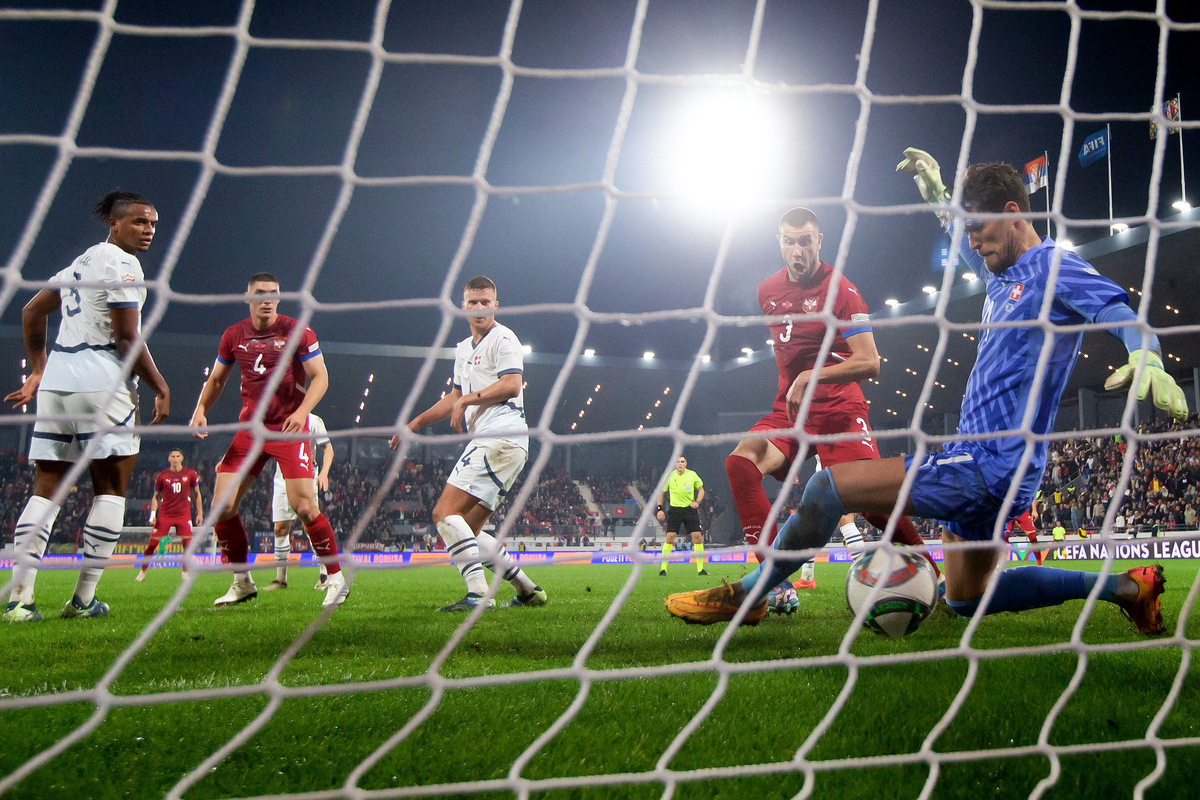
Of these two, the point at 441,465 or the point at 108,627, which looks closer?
the point at 108,627

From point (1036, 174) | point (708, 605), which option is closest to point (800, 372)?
point (708, 605)

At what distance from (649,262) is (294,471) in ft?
71.6

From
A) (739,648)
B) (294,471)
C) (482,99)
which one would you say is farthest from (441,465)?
(739,648)

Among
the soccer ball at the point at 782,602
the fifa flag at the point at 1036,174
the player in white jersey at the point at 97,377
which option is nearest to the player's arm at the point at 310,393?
the player in white jersey at the point at 97,377

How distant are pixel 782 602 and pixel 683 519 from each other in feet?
18.6

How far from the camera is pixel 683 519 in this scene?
1001cm

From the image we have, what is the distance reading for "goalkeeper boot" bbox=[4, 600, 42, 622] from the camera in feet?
12.3

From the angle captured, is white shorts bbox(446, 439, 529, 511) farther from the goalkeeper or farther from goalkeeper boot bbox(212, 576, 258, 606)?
the goalkeeper

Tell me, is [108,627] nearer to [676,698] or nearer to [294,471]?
[294,471]

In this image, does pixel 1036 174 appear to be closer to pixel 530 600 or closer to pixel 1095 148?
pixel 1095 148

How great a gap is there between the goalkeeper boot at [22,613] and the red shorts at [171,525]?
17.0 ft

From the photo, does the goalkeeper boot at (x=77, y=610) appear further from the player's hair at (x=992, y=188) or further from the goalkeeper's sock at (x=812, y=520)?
the player's hair at (x=992, y=188)

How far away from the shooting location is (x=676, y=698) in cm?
212

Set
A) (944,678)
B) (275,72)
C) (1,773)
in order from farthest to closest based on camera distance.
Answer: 1. (275,72)
2. (944,678)
3. (1,773)
